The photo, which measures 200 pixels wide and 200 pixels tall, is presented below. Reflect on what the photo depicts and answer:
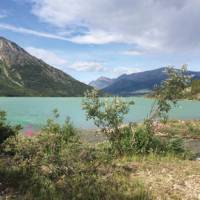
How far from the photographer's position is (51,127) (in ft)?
79.3

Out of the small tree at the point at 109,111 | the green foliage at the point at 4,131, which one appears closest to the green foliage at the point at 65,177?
the green foliage at the point at 4,131

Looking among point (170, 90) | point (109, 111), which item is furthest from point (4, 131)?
point (170, 90)

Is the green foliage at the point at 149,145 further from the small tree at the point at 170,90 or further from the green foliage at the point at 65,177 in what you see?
the green foliage at the point at 65,177

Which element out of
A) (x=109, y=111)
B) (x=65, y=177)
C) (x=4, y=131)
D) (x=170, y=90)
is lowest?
(x=65, y=177)

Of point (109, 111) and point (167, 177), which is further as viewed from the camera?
point (109, 111)

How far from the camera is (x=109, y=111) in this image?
72.6ft

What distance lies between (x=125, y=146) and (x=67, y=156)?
591 cm

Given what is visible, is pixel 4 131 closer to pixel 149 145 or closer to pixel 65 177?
pixel 65 177

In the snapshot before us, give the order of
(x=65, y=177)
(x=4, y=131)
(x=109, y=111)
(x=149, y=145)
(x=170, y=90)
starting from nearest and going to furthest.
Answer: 1. (x=65, y=177)
2. (x=4, y=131)
3. (x=149, y=145)
4. (x=109, y=111)
5. (x=170, y=90)

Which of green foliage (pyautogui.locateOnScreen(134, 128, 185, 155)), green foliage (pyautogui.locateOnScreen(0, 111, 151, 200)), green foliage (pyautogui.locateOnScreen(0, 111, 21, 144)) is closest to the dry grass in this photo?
green foliage (pyautogui.locateOnScreen(0, 111, 151, 200))

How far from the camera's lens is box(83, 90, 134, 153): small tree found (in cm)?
2209

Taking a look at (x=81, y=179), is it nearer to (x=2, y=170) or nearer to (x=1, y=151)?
(x=2, y=170)

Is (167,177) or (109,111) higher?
(109,111)

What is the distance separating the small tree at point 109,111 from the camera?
22.1m
